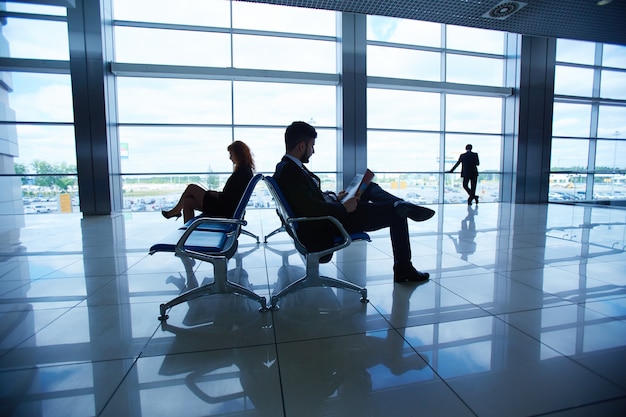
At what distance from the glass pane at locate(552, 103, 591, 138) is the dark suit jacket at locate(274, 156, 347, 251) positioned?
10288 mm

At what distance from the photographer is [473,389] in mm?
1155

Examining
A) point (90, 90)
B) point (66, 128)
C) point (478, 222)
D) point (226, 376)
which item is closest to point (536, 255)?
point (478, 222)

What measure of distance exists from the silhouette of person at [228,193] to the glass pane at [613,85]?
39.3ft

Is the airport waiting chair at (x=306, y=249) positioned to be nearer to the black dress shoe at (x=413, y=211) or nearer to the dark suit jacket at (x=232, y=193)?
the black dress shoe at (x=413, y=211)

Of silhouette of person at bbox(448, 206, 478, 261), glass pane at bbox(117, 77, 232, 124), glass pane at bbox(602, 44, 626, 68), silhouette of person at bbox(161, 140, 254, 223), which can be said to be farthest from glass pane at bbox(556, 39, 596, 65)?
silhouette of person at bbox(161, 140, 254, 223)

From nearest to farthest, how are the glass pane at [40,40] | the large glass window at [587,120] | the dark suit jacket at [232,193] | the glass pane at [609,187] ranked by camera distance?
the dark suit jacket at [232,193] → the glass pane at [40,40] → the large glass window at [587,120] → the glass pane at [609,187]

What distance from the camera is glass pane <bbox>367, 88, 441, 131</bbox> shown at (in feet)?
26.5

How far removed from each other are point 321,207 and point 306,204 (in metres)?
0.10

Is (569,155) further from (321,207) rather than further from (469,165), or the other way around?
(321,207)

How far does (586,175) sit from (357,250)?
10319 mm

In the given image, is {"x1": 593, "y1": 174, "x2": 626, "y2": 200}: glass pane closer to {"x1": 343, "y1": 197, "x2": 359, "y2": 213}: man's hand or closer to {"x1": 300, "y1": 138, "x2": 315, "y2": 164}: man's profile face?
{"x1": 343, "y1": 197, "x2": 359, "y2": 213}: man's hand

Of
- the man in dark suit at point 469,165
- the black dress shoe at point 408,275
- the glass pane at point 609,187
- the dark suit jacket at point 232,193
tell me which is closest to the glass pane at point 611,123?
the glass pane at point 609,187

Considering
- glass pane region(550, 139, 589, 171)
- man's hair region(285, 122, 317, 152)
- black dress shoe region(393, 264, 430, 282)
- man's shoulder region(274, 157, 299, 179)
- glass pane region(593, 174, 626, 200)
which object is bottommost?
black dress shoe region(393, 264, 430, 282)

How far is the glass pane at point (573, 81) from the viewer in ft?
29.5
